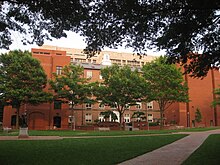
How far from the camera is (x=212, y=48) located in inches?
433

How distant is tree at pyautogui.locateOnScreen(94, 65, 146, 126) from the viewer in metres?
38.5

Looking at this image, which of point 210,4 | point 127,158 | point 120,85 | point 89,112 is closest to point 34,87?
point 120,85

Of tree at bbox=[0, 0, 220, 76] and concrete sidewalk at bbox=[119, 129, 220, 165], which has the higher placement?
tree at bbox=[0, 0, 220, 76]

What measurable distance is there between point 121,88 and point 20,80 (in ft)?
50.8

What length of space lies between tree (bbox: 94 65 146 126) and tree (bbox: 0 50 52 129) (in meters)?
8.84

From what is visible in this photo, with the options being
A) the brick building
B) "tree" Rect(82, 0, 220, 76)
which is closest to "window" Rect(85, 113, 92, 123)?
the brick building

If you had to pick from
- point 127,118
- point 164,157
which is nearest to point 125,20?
point 164,157

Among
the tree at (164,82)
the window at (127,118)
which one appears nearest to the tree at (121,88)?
the tree at (164,82)

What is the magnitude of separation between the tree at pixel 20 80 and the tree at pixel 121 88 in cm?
884

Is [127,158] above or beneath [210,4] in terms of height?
beneath

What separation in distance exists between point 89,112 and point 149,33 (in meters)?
47.7

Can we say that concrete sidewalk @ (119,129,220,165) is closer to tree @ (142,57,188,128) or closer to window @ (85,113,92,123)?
tree @ (142,57,188,128)

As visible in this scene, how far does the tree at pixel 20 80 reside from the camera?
36.8 m

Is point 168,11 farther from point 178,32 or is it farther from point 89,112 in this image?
point 89,112
